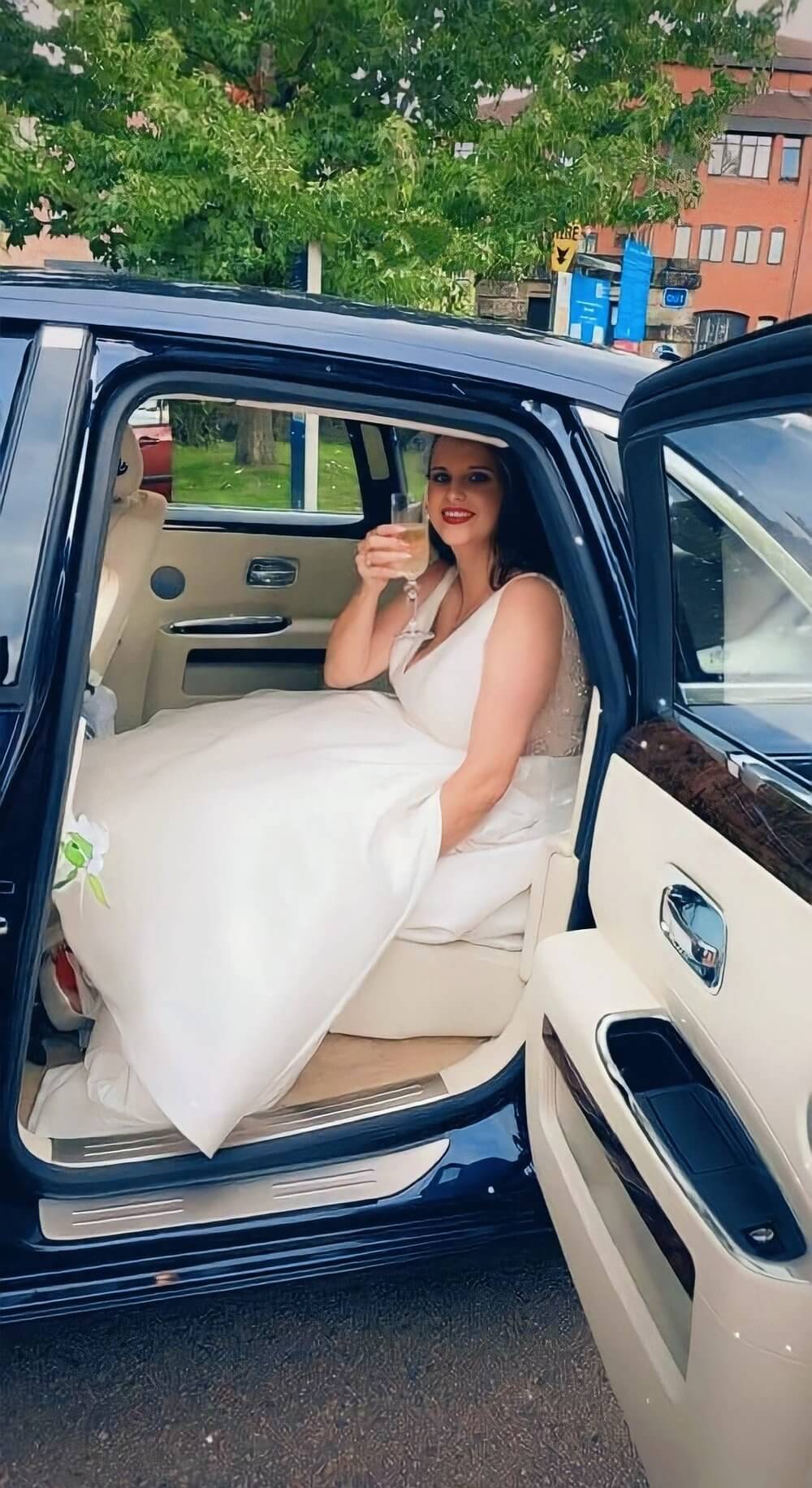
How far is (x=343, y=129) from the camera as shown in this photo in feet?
24.0

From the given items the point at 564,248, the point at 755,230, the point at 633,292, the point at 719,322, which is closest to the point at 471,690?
the point at 564,248

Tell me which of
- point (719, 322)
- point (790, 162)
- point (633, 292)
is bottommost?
point (633, 292)

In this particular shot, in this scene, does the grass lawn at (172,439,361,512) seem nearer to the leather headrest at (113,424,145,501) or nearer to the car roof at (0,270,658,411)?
the leather headrest at (113,424,145,501)

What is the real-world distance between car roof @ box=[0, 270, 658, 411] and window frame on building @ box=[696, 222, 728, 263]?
1389 inches

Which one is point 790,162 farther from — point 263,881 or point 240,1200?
point 240,1200

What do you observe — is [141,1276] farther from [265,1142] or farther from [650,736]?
[650,736]

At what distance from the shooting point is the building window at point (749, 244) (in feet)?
108

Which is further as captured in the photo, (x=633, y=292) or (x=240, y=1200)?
(x=633, y=292)

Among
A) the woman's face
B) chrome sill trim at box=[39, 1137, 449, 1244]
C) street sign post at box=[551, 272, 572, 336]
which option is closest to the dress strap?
the woman's face

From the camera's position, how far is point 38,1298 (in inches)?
60.7

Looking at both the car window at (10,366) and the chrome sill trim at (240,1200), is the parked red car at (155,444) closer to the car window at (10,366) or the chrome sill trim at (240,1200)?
the car window at (10,366)

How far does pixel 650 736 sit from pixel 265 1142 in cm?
92

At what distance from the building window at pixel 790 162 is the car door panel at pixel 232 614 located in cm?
3574

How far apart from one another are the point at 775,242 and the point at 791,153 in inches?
100
